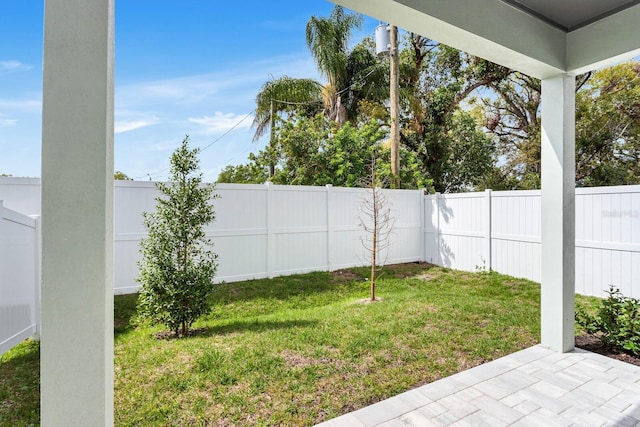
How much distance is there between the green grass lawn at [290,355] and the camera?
231cm

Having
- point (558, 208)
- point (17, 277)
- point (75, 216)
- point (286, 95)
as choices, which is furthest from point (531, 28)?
point (286, 95)

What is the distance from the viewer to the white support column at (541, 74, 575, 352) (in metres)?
3.01

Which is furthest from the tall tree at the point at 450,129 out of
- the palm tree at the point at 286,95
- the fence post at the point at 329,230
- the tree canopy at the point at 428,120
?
the fence post at the point at 329,230

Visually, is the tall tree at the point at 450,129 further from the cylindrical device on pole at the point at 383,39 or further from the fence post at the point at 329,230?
the fence post at the point at 329,230

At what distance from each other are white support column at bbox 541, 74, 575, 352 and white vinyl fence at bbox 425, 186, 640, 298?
264 cm

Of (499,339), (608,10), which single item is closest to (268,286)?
(499,339)

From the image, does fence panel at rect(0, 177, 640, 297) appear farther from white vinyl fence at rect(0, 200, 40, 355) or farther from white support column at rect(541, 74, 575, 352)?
white support column at rect(541, 74, 575, 352)

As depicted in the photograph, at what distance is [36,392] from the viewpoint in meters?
2.54

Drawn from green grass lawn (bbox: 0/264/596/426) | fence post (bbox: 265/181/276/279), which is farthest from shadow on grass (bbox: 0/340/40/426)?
fence post (bbox: 265/181/276/279)

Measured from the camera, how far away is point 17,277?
2947 mm

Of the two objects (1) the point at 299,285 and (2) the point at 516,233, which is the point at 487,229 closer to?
(2) the point at 516,233

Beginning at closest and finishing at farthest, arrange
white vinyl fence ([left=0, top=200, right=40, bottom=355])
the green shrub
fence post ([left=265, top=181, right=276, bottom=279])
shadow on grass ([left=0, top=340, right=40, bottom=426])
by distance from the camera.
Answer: shadow on grass ([left=0, top=340, right=40, bottom=426])
white vinyl fence ([left=0, top=200, right=40, bottom=355])
the green shrub
fence post ([left=265, top=181, right=276, bottom=279])

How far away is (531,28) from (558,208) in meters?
1.51

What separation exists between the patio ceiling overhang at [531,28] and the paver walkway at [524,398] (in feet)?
8.04
